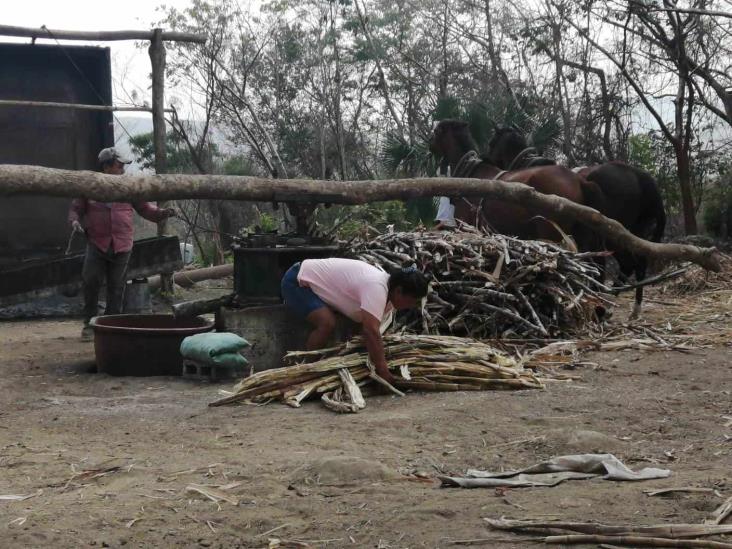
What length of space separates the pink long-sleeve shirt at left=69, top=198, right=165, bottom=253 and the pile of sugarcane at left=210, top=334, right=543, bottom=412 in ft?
9.38

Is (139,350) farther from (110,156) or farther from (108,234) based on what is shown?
(110,156)

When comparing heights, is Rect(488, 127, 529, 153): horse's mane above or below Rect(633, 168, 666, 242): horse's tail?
above

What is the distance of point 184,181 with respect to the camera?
6043 millimetres

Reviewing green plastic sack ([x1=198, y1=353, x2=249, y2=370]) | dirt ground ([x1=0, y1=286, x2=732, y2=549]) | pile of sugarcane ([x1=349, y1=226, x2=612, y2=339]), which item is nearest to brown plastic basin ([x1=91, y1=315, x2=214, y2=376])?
dirt ground ([x1=0, y1=286, x2=732, y2=549])

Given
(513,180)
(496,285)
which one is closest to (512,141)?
(513,180)

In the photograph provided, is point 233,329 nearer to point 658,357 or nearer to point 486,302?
point 486,302

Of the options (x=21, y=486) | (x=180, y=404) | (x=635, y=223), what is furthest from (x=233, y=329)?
(x=635, y=223)

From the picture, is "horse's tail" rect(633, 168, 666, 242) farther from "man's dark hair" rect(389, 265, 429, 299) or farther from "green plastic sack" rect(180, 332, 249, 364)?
"green plastic sack" rect(180, 332, 249, 364)

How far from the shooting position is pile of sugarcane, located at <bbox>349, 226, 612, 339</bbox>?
816 cm

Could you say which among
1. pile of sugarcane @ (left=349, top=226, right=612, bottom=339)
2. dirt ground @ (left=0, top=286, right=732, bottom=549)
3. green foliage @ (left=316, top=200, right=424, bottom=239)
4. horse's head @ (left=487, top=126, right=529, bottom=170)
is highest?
horse's head @ (left=487, top=126, right=529, bottom=170)

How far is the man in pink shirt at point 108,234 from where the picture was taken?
29.6 ft

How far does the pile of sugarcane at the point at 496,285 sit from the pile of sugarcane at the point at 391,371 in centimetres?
94

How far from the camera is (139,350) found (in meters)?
7.60

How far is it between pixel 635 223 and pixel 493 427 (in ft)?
19.1
